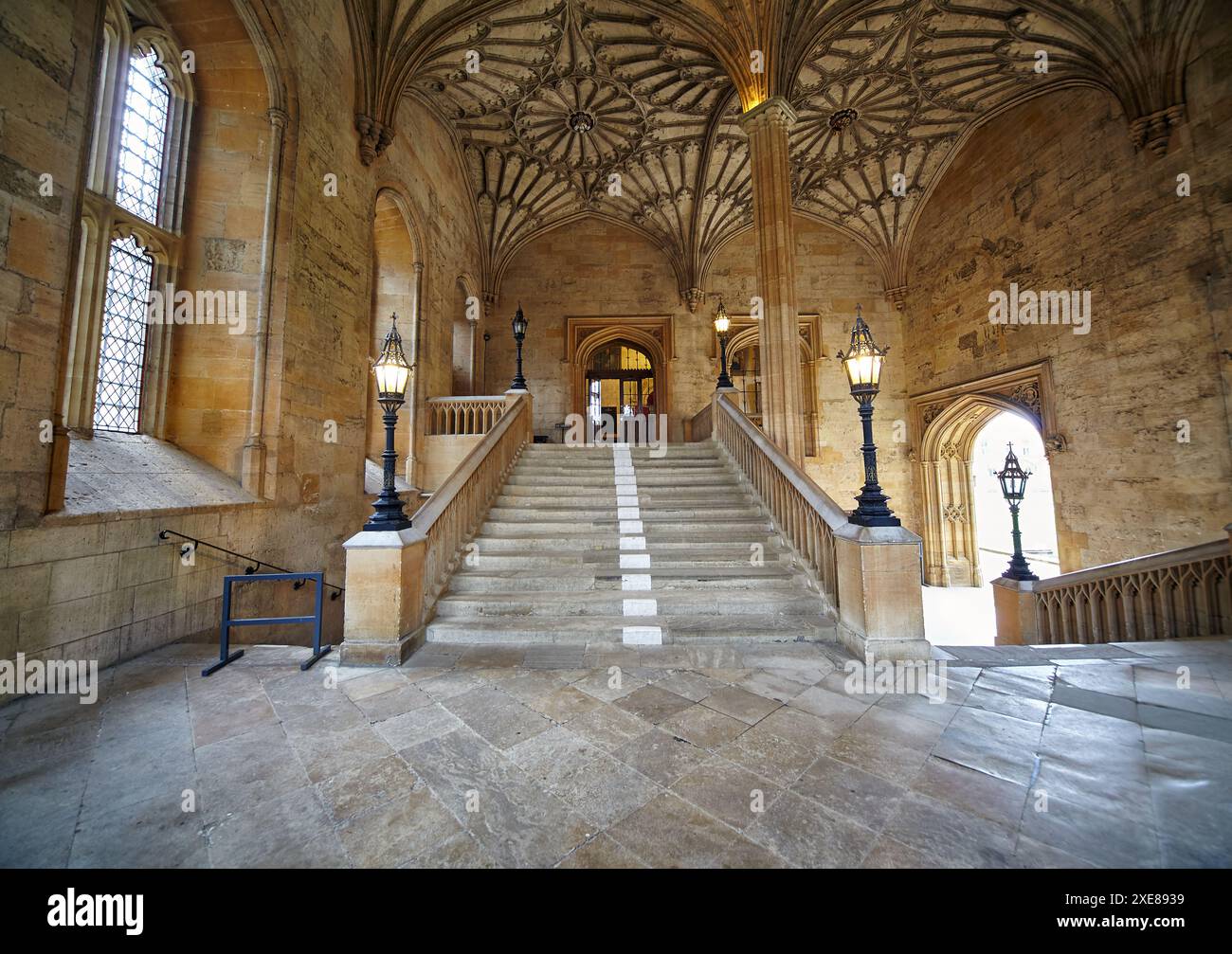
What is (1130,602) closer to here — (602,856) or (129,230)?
(602,856)

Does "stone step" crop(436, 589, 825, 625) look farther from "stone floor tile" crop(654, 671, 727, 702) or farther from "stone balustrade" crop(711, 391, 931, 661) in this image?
"stone floor tile" crop(654, 671, 727, 702)

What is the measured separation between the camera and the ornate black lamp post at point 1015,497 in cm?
678

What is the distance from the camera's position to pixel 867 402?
4.09m

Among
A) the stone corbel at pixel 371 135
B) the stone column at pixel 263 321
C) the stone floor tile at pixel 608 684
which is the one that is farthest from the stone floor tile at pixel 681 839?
the stone corbel at pixel 371 135

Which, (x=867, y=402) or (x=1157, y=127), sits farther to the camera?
(x=1157, y=127)

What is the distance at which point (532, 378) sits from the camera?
12.9 m

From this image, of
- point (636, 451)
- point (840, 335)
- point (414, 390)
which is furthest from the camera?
point (840, 335)

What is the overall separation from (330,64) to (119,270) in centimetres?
429

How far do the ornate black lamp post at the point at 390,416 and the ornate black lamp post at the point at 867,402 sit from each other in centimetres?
394

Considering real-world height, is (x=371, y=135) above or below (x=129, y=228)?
above

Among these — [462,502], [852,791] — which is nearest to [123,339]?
[462,502]

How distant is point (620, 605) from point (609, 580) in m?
0.37

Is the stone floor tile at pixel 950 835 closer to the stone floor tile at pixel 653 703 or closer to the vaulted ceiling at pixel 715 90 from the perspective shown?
the stone floor tile at pixel 653 703
